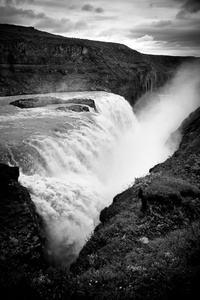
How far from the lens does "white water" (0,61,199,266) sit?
921 centimetres

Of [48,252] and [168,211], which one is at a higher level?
[168,211]

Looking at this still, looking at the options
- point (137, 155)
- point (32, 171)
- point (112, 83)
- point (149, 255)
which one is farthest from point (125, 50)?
point (149, 255)

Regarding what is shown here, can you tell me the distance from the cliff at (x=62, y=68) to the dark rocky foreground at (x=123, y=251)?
35961mm

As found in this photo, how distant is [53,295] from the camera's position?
15.4 ft

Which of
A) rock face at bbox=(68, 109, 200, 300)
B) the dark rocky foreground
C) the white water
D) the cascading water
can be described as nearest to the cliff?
the white water

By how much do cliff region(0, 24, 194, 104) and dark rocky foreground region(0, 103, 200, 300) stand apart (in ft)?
118

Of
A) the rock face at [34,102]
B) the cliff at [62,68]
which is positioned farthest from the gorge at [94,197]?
the cliff at [62,68]

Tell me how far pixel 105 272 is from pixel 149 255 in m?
1.24

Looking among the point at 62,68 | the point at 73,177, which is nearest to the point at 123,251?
the point at 73,177

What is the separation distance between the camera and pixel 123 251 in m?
6.27

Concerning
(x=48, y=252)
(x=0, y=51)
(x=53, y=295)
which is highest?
(x=0, y=51)

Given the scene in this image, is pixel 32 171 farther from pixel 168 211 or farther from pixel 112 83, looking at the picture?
pixel 112 83

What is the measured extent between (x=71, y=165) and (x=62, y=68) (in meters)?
45.7

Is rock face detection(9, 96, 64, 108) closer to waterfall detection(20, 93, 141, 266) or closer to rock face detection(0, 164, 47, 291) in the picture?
waterfall detection(20, 93, 141, 266)
